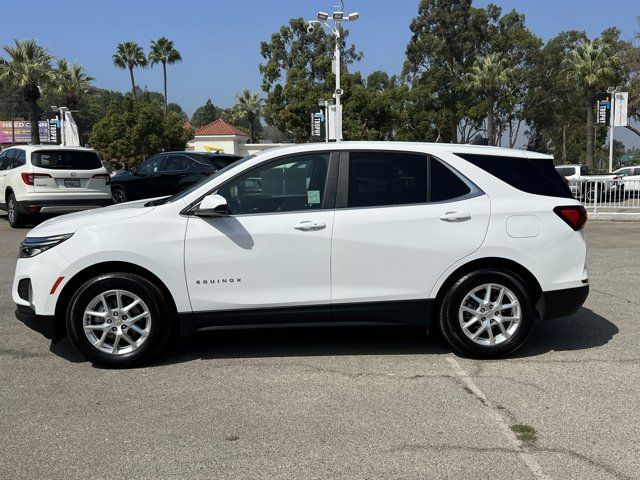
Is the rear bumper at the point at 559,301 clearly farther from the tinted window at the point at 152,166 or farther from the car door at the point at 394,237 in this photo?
the tinted window at the point at 152,166

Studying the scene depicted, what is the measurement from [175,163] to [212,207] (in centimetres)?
1189

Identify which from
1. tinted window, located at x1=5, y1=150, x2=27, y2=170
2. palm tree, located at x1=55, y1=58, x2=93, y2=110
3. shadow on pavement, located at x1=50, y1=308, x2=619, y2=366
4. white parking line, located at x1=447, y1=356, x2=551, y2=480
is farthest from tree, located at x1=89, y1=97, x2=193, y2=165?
white parking line, located at x1=447, y1=356, x2=551, y2=480

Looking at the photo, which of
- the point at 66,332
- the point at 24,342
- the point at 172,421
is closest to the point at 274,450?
the point at 172,421

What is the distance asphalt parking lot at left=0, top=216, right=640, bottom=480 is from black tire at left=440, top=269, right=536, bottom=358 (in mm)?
129

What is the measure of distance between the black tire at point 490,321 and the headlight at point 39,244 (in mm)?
3027

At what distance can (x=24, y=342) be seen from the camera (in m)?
5.56

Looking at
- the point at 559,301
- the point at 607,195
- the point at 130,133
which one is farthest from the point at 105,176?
the point at 130,133

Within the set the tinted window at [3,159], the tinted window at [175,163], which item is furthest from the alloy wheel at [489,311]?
the tinted window at [3,159]

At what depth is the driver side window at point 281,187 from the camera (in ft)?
15.9

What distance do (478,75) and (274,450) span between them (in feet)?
161

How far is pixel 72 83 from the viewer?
50844 mm

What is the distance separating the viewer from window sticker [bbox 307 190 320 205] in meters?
4.86

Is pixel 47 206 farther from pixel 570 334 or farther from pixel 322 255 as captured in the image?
pixel 570 334

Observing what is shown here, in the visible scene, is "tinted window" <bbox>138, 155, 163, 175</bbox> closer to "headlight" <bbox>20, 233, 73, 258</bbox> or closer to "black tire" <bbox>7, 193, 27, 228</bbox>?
"black tire" <bbox>7, 193, 27, 228</bbox>
